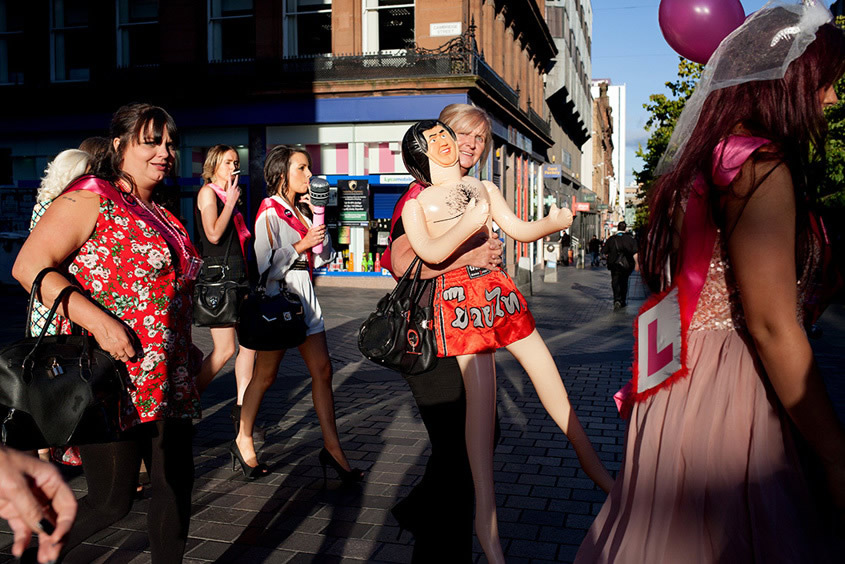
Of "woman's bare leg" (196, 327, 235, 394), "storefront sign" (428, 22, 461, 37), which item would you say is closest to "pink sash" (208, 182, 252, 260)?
"woman's bare leg" (196, 327, 235, 394)

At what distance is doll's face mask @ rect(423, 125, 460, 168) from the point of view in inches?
114

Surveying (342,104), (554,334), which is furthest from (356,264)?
(554,334)

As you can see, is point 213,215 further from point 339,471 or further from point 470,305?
point 470,305

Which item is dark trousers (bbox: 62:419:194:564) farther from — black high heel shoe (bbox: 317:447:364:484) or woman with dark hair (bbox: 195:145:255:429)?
woman with dark hair (bbox: 195:145:255:429)

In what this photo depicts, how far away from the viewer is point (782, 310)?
5.25 ft

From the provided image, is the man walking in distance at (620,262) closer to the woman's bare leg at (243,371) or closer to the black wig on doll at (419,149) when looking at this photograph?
the woman's bare leg at (243,371)

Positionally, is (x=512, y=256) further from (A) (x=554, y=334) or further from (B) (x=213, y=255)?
(B) (x=213, y=255)

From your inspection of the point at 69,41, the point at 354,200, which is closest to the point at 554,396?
the point at 354,200

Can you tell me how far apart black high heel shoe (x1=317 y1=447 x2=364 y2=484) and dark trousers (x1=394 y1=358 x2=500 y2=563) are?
4.55 feet

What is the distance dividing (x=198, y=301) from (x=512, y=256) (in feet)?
67.1

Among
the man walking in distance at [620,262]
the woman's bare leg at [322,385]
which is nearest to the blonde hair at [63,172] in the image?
the woman's bare leg at [322,385]

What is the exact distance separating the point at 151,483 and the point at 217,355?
2.49 meters

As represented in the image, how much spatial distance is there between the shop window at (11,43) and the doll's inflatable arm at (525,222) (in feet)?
72.5

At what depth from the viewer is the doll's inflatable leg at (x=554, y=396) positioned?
3.04 metres
